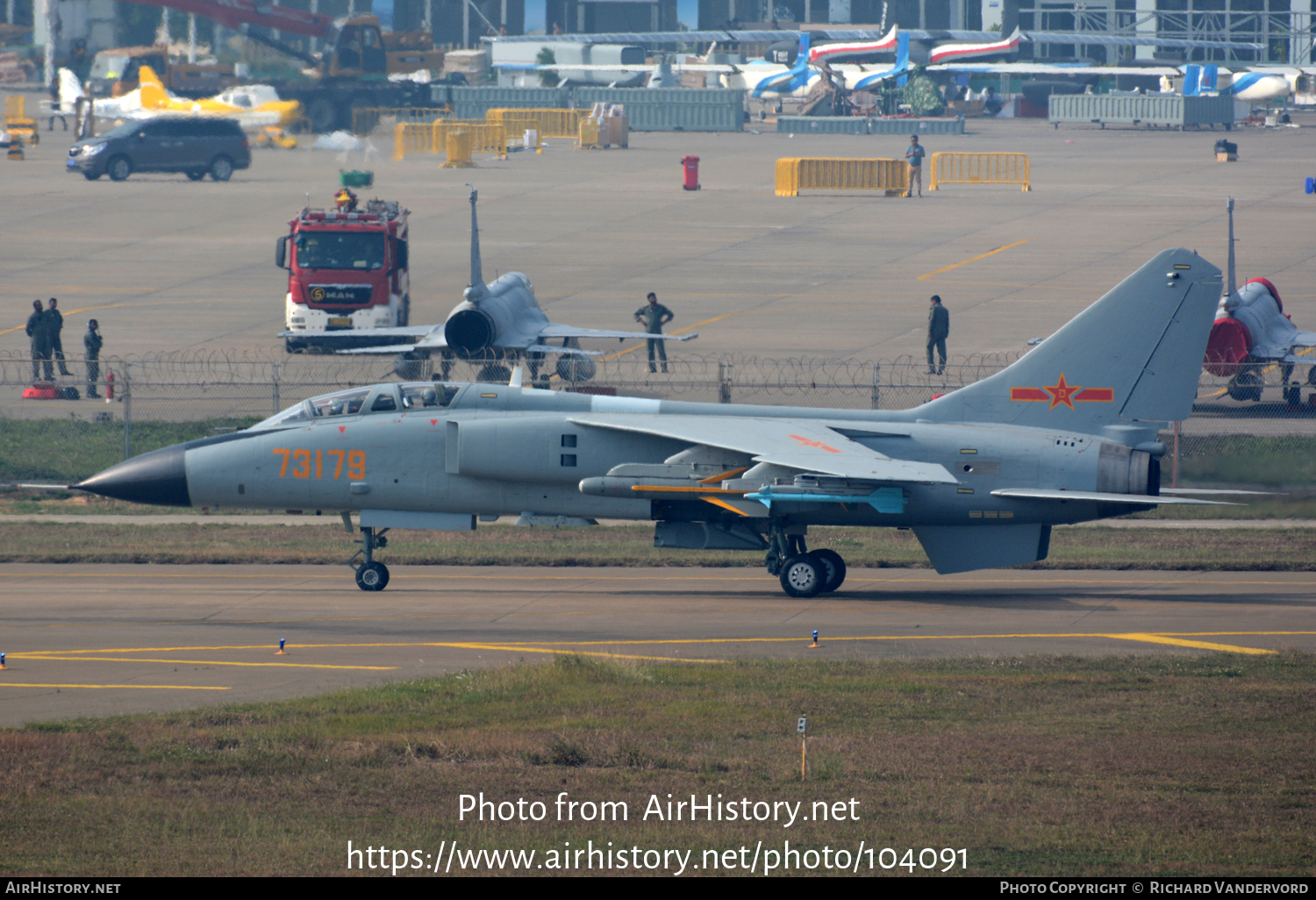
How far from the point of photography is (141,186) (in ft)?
222

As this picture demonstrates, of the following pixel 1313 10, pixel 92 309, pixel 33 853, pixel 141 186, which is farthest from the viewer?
pixel 1313 10

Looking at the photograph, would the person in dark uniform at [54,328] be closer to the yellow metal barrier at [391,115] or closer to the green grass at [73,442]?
the green grass at [73,442]

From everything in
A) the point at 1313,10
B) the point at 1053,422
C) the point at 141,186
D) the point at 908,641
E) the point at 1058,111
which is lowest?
the point at 908,641

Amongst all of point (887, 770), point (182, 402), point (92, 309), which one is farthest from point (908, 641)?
point (92, 309)

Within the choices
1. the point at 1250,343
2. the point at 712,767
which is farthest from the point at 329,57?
the point at 712,767

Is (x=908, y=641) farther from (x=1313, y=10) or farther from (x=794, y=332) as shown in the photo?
(x=1313, y=10)

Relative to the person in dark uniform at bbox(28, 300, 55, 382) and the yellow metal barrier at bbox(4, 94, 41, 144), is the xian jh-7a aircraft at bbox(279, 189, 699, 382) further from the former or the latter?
the yellow metal barrier at bbox(4, 94, 41, 144)

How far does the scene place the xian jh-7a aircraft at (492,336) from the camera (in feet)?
107

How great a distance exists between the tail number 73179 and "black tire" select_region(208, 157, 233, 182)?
167 feet

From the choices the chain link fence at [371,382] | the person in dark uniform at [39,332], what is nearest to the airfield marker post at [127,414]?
the chain link fence at [371,382]

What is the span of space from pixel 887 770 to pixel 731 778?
1.25 metres

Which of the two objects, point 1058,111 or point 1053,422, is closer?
point 1053,422

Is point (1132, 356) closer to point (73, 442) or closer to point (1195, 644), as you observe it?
point (1195, 644)

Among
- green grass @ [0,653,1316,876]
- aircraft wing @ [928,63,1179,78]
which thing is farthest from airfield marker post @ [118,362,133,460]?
aircraft wing @ [928,63,1179,78]
